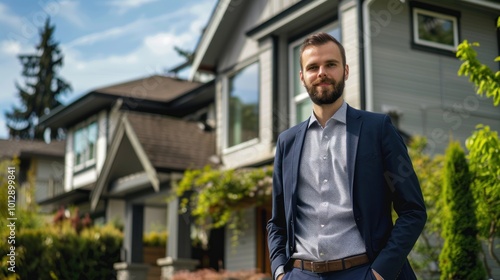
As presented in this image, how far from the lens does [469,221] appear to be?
29.8 ft

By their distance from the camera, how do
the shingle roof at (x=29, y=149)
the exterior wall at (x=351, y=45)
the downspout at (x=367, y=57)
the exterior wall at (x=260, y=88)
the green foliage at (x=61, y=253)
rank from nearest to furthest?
1. the downspout at (x=367, y=57)
2. the exterior wall at (x=351, y=45)
3. the green foliage at (x=61, y=253)
4. the exterior wall at (x=260, y=88)
5. the shingle roof at (x=29, y=149)

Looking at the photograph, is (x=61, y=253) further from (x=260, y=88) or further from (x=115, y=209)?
(x=115, y=209)

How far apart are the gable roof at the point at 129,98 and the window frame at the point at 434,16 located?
11.0 m

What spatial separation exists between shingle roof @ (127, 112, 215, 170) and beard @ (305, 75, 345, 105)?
12491mm

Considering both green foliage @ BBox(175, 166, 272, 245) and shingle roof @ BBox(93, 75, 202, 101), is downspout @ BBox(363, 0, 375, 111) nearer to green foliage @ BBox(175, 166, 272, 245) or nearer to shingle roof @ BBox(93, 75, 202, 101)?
green foliage @ BBox(175, 166, 272, 245)

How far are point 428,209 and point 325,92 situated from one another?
7.65m

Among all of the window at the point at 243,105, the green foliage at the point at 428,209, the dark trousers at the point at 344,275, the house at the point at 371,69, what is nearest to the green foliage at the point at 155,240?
the house at the point at 371,69

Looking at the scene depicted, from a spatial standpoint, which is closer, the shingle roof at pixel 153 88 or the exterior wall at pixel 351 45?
the exterior wall at pixel 351 45

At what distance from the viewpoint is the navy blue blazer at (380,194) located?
10.5 feet

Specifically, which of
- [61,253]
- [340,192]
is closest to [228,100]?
[61,253]

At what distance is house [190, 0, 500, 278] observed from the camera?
13125 millimetres

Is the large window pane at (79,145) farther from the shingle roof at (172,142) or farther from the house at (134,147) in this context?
the shingle roof at (172,142)

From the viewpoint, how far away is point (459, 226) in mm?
9062

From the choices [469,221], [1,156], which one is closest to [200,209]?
[469,221]
